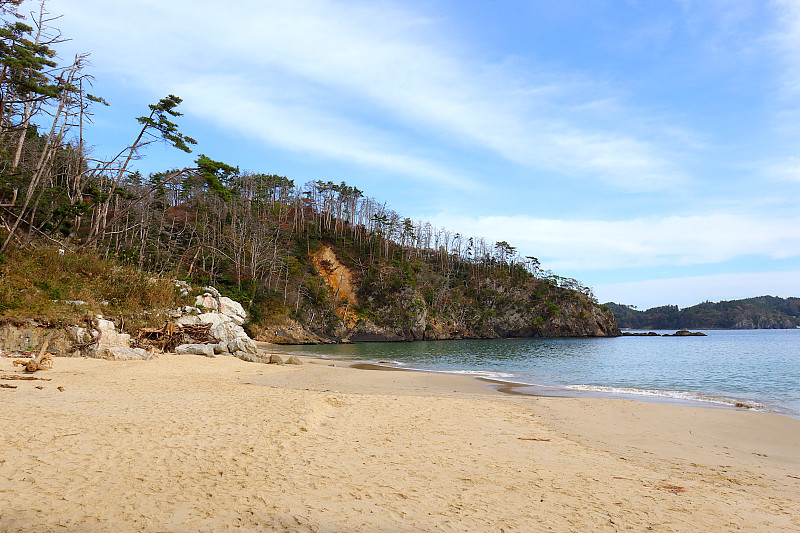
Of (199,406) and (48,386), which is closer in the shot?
(199,406)

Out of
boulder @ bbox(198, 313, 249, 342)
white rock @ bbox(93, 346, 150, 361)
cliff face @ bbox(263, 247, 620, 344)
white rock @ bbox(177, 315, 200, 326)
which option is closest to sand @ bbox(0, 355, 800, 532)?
white rock @ bbox(93, 346, 150, 361)

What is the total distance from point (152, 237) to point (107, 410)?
49952 mm

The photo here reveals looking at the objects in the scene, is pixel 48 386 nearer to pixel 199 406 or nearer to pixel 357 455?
pixel 199 406

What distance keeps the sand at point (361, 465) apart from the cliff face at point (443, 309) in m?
45.3

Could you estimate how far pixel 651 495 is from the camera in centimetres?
570

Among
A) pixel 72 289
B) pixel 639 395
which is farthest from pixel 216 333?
pixel 639 395

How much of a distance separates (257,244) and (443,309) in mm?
34397

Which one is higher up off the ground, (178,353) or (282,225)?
(282,225)

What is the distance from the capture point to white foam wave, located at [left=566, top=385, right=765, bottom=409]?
14977 millimetres

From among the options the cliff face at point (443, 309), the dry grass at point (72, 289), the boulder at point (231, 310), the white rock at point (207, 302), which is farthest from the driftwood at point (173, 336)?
the cliff face at point (443, 309)

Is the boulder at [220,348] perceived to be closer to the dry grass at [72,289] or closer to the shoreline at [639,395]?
the dry grass at [72,289]

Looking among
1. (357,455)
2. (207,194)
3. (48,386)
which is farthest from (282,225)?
(357,455)

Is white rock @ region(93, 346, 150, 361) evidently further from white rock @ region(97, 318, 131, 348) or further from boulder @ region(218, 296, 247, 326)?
boulder @ region(218, 296, 247, 326)

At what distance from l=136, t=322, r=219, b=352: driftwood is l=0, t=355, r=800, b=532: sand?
8436 millimetres
